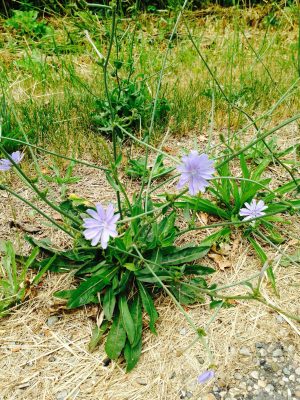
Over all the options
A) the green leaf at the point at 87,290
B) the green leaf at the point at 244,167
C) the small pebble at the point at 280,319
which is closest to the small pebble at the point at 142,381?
the green leaf at the point at 87,290

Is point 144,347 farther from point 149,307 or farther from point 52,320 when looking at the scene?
point 52,320

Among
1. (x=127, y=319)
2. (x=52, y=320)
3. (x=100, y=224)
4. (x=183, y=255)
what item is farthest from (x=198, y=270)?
(x=100, y=224)

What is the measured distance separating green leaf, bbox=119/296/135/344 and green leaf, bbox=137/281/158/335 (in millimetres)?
74

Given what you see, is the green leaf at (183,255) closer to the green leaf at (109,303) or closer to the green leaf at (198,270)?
the green leaf at (198,270)

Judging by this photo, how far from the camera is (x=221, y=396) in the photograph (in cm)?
163

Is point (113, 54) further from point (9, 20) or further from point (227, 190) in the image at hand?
point (227, 190)

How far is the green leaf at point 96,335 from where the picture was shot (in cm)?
178

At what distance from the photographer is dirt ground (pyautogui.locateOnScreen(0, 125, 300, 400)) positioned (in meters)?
1.67

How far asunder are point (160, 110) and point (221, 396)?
70.3 inches


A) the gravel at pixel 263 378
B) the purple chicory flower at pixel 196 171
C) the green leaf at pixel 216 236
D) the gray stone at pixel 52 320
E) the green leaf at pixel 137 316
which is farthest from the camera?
the green leaf at pixel 216 236

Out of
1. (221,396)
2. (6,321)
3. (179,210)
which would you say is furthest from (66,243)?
(221,396)

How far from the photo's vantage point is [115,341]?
68.4 inches

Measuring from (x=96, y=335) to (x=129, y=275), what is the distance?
275 millimetres

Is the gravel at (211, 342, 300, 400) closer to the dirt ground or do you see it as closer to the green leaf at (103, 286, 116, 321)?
the dirt ground
